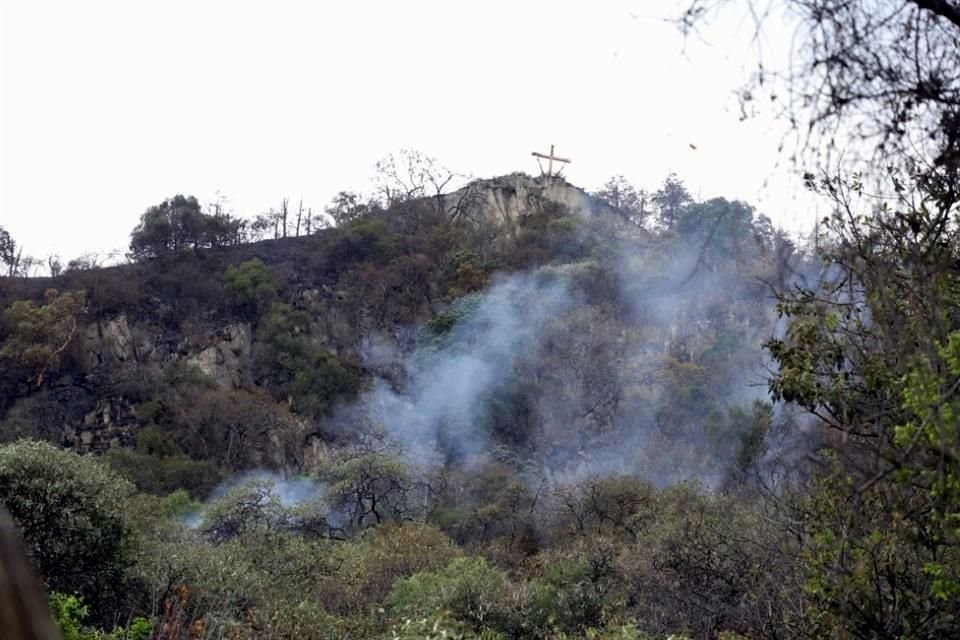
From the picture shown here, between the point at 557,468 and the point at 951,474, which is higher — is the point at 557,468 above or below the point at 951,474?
below

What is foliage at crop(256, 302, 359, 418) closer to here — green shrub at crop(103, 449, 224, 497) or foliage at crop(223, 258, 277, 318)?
foliage at crop(223, 258, 277, 318)

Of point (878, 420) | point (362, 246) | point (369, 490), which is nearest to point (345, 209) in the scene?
point (362, 246)

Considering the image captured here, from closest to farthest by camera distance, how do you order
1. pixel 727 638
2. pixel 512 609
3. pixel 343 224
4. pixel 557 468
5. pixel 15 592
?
1. pixel 15 592
2. pixel 727 638
3. pixel 512 609
4. pixel 557 468
5. pixel 343 224

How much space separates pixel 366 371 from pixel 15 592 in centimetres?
3528

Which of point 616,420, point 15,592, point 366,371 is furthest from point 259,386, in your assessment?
point 15,592

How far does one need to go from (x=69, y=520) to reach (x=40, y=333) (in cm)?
2114

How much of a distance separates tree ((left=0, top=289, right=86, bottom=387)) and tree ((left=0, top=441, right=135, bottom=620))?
19117mm

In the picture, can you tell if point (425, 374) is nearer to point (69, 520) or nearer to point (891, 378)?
point (69, 520)

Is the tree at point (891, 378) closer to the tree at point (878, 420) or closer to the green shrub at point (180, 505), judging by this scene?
the tree at point (878, 420)

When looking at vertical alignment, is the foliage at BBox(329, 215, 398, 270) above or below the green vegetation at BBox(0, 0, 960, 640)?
above

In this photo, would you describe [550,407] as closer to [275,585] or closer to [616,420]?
[616,420]

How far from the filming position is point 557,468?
30.7 meters

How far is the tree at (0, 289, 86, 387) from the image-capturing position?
3150cm

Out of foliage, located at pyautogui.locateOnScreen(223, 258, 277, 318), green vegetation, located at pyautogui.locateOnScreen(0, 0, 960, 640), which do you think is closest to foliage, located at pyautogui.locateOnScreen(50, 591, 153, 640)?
green vegetation, located at pyautogui.locateOnScreen(0, 0, 960, 640)
